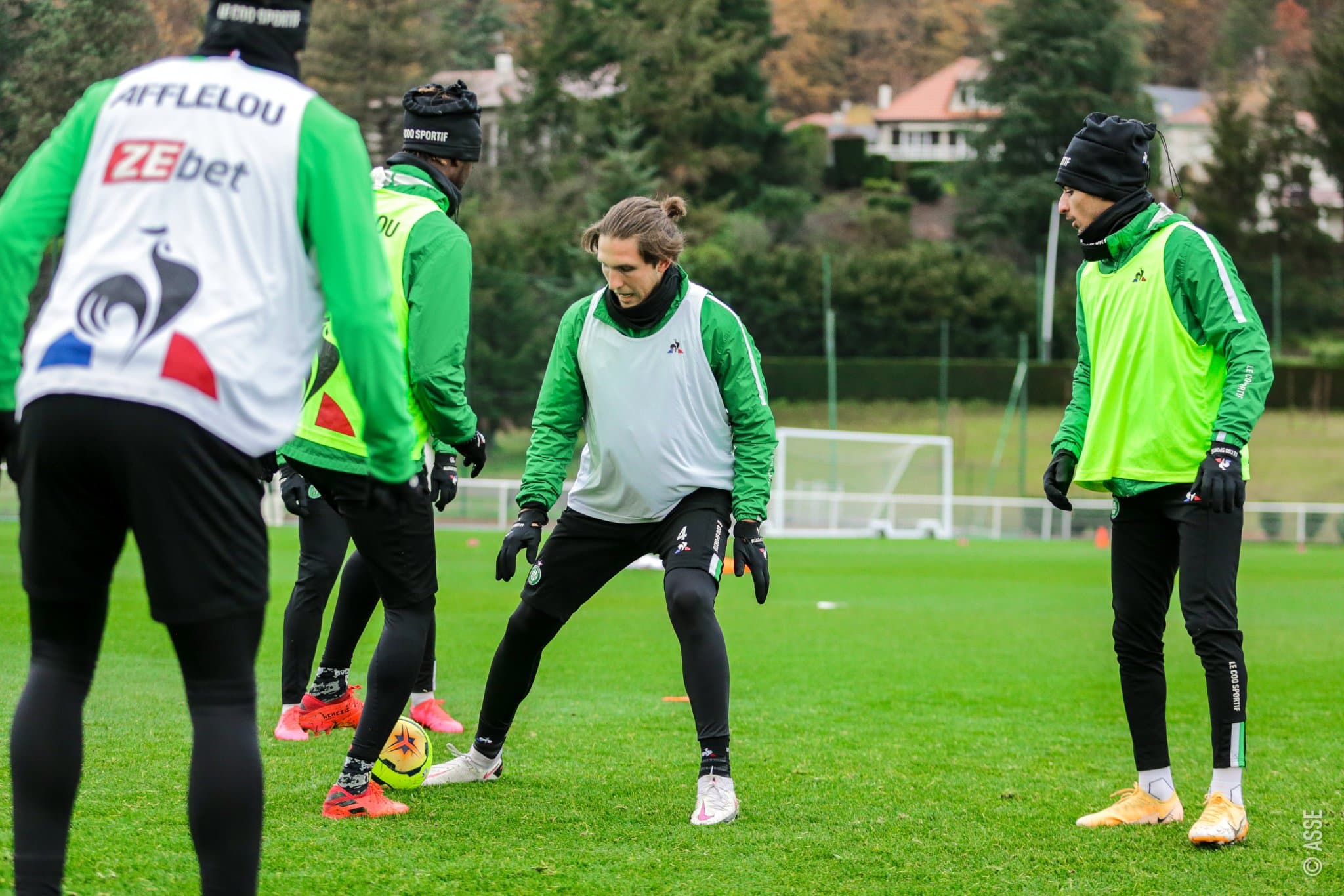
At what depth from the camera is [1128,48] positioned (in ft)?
189

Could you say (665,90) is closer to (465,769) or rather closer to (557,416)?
(557,416)

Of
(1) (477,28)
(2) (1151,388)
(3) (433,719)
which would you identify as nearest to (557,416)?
(3) (433,719)

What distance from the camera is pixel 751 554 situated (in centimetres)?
457

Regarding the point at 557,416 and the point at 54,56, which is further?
the point at 54,56

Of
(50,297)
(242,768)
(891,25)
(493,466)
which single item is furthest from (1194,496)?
(891,25)

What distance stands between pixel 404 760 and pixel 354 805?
484mm

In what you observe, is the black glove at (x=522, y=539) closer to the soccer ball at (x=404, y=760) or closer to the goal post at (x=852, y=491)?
the soccer ball at (x=404, y=760)

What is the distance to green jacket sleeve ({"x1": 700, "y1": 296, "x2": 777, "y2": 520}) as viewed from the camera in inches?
183

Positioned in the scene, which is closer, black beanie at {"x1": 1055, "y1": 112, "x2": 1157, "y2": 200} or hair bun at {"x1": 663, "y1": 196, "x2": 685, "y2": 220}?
black beanie at {"x1": 1055, "y1": 112, "x2": 1157, "y2": 200}

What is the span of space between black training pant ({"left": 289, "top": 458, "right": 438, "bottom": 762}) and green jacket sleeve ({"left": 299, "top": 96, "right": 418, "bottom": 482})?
1427 mm

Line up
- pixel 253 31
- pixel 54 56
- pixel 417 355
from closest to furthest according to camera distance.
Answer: pixel 253 31 < pixel 417 355 < pixel 54 56

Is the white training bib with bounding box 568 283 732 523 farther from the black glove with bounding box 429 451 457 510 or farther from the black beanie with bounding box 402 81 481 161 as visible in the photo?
the black beanie with bounding box 402 81 481 161

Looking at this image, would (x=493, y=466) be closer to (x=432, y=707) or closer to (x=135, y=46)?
(x=135, y=46)

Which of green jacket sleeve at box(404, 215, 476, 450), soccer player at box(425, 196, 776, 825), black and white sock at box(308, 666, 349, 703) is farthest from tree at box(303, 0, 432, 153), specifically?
green jacket sleeve at box(404, 215, 476, 450)
